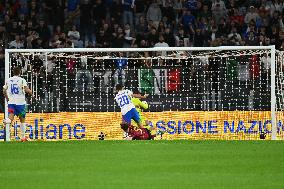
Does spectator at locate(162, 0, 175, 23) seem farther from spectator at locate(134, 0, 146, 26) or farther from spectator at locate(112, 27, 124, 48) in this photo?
spectator at locate(112, 27, 124, 48)

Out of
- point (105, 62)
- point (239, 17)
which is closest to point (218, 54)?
point (105, 62)

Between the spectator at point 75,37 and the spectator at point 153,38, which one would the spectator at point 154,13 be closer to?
the spectator at point 153,38

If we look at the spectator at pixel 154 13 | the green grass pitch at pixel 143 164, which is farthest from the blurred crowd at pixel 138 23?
the green grass pitch at pixel 143 164

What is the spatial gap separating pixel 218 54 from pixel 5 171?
1240 centimetres

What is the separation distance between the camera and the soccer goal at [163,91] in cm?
2709

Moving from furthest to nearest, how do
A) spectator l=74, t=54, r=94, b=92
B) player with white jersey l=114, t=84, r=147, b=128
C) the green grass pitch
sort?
1. spectator l=74, t=54, r=94, b=92
2. player with white jersey l=114, t=84, r=147, b=128
3. the green grass pitch

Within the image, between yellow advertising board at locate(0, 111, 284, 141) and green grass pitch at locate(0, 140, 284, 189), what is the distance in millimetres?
3946

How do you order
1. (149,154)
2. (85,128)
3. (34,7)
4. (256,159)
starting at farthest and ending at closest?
(34,7)
(85,128)
(149,154)
(256,159)

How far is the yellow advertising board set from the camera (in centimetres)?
2698

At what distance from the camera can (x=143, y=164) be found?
58.6ft

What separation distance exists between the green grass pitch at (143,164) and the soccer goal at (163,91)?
13.3ft

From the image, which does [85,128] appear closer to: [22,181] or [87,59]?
[87,59]

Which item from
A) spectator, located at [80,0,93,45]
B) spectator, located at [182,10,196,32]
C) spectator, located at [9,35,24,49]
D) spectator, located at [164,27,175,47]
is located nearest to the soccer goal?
spectator, located at [9,35,24,49]

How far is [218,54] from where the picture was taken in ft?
92.4
